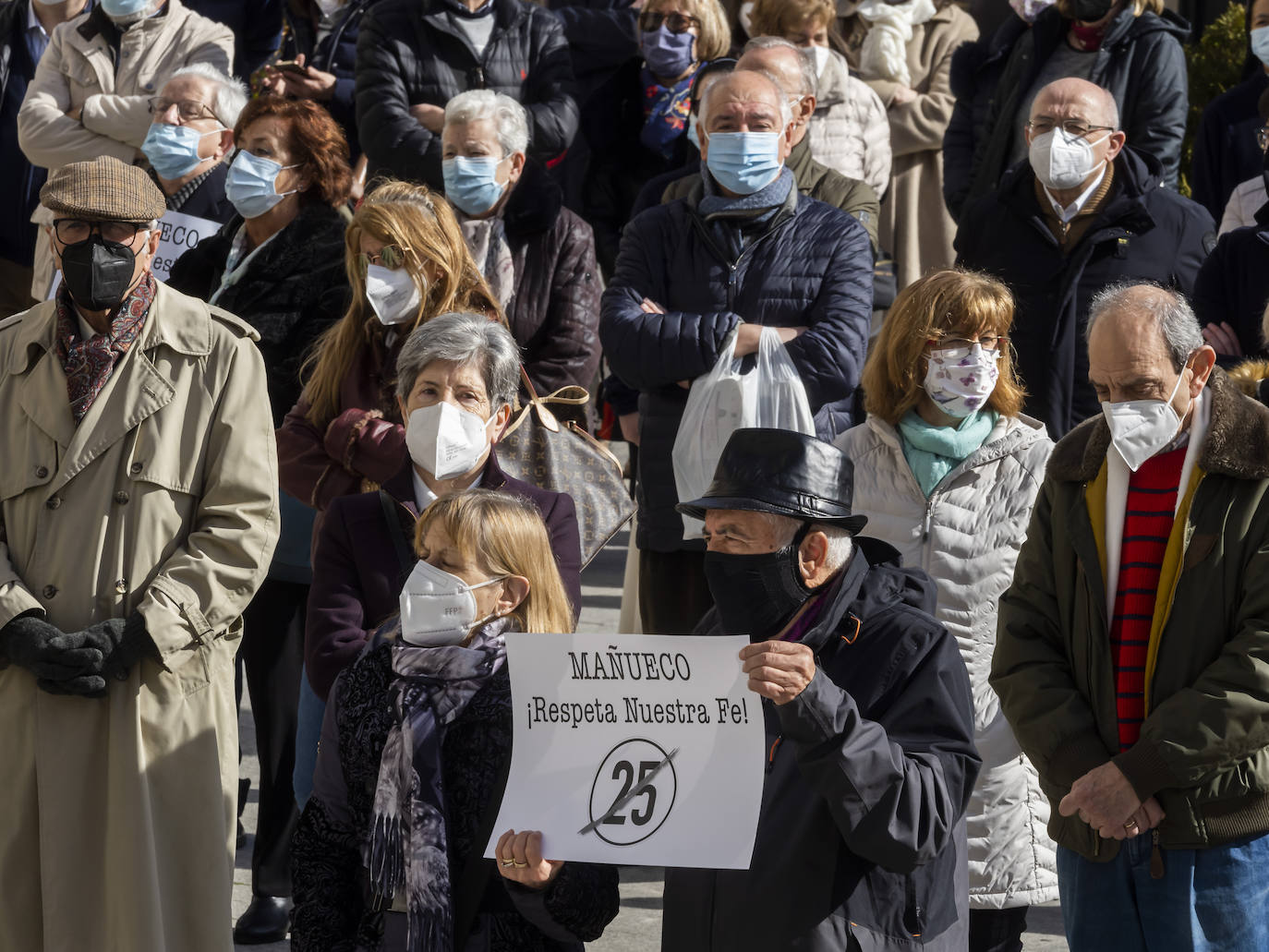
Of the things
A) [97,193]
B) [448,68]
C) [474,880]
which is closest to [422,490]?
[97,193]

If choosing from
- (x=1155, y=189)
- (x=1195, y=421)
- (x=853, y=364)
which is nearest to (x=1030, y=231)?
(x=1155, y=189)

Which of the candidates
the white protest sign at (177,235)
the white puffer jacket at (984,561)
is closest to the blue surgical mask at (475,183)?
the white protest sign at (177,235)

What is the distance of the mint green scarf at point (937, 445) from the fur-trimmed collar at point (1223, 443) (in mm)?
797

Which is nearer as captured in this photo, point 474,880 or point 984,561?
point 474,880

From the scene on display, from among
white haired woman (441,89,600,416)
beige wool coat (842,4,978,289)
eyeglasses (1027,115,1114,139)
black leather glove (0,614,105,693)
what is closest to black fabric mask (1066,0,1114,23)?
eyeglasses (1027,115,1114,139)

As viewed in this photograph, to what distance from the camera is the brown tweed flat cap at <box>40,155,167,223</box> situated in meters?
4.91

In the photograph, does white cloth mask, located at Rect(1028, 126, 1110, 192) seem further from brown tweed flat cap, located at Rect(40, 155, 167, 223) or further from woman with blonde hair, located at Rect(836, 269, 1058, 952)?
brown tweed flat cap, located at Rect(40, 155, 167, 223)

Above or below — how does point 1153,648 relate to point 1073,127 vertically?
below

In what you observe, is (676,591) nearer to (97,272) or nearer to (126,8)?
(97,272)

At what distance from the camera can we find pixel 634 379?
20.0 feet

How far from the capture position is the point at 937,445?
17.4 feet

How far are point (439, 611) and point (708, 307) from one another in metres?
2.41

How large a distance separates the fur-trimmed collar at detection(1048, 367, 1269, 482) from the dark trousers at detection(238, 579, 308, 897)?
281cm

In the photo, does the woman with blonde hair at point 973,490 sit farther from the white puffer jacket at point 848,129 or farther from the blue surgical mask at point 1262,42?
the blue surgical mask at point 1262,42
